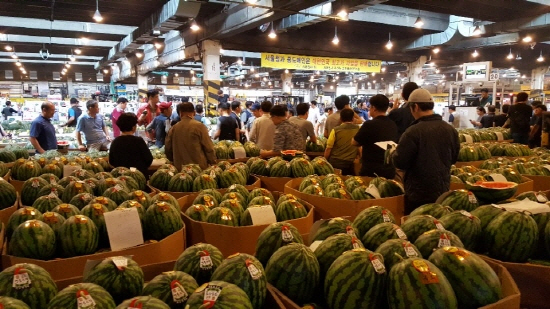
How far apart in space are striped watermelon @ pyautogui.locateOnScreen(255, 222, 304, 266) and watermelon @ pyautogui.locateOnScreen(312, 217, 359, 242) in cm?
11

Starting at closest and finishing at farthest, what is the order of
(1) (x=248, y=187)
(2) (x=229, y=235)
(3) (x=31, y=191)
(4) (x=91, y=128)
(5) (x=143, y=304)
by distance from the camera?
(5) (x=143, y=304) < (2) (x=229, y=235) < (3) (x=31, y=191) < (1) (x=248, y=187) < (4) (x=91, y=128)

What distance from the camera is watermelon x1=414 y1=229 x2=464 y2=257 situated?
5.04 ft

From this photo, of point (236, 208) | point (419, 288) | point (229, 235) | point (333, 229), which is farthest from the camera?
point (236, 208)

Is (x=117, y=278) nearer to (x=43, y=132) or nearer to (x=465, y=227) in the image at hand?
(x=465, y=227)

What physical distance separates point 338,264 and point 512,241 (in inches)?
34.0

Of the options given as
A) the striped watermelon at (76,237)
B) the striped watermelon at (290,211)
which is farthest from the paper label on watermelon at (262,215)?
the striped watermelon at (76,237)

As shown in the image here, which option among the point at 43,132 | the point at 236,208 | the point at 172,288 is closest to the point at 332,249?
the point at 172,288

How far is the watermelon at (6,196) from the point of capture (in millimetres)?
2586

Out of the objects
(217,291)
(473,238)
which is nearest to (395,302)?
(217,291)

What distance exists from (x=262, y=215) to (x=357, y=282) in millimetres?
954

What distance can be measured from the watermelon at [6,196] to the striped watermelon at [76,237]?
96 centimetres

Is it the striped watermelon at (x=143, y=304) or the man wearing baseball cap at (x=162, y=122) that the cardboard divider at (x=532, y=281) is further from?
the man wearing baseball cap at (x=162, y=122)

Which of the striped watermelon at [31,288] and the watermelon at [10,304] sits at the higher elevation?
the watermelon at [10,304]

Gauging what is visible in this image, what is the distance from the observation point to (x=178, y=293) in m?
1.25
